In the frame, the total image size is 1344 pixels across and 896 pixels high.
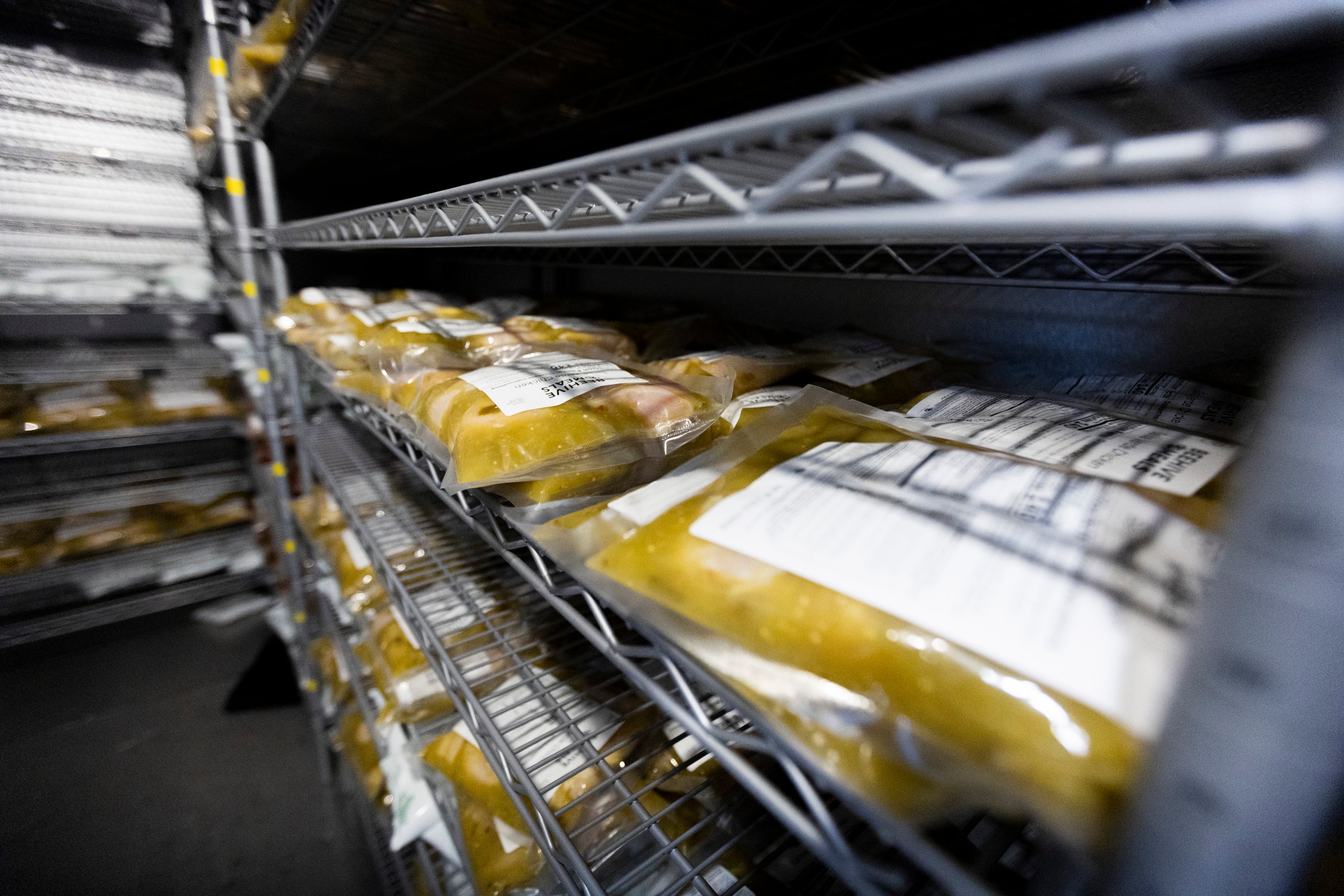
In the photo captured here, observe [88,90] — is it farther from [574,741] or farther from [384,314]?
[574,741]

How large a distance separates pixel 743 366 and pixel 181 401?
235cm

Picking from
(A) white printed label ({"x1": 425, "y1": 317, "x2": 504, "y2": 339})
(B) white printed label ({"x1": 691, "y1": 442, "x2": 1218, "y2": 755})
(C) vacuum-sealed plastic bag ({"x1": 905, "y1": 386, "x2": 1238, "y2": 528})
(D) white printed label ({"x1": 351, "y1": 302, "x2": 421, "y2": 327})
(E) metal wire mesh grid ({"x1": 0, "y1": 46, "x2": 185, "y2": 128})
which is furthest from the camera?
(E) metal wire mesh grid ({"x1": 0, "y1": 46, "x2": 185, "y2": 128})

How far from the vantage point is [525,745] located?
69 centimetres

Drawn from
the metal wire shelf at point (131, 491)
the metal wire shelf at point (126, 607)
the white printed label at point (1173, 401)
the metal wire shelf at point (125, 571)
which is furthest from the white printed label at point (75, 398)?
the white printed label at point (1173, 401)

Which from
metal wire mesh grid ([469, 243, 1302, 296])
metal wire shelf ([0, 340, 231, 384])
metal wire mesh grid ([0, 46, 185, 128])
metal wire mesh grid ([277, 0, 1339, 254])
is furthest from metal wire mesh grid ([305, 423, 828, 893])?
metal wire mesh grid ([0, 46, 185, 128])

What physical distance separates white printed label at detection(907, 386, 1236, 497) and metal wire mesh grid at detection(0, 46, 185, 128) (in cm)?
277

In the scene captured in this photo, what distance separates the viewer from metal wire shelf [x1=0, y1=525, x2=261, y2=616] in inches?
77.7

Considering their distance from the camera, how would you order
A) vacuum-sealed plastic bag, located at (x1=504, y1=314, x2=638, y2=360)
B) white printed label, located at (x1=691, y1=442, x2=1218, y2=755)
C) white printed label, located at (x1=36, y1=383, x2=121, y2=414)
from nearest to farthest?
white printed label, located at (x1=691, y1=442, x2=1218, y2=755) < vacuum-sealed plastic bag, located at (x1=504, y1=314, x2=638, y2=360) < white printed label, located at (x1=36, y1=383, x2=121, y2=414)

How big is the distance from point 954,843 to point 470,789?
641 millimetres

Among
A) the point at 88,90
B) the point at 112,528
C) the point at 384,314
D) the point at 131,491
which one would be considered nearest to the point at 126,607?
the point at 112,528

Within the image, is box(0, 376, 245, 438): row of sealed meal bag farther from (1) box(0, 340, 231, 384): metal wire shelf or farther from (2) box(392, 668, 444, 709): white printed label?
(2) box(392, 668, 444, 709): white printed label

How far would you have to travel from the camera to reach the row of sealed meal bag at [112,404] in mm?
1831

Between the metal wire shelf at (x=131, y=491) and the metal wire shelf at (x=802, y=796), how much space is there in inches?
91.7

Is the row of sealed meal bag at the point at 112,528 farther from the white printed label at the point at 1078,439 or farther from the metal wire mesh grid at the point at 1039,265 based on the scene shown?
the white printed label at the point at 1078,439
